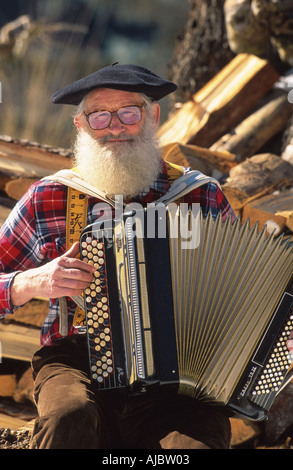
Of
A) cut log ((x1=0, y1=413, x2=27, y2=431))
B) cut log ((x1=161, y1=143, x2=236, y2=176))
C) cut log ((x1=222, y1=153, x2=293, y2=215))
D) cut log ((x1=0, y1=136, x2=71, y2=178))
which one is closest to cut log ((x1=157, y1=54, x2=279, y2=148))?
cut log ((x1=161, y1=143, x2=236, y2=176))

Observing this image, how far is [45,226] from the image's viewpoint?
2.64 meters

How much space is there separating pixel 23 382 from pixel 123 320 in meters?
1.74

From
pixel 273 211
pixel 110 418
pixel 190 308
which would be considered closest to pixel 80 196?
pixel 190 308

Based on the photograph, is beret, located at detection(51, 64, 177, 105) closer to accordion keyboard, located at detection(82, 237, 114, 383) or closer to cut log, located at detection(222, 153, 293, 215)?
accordion keyboard, located at detection(82, 237, 114, 383)

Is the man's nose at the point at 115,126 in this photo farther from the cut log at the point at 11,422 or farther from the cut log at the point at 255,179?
the cut log at the point at 11,422

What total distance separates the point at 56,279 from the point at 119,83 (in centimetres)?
88

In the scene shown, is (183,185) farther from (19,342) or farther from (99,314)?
(19,342)

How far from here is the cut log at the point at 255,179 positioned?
11.6 feet

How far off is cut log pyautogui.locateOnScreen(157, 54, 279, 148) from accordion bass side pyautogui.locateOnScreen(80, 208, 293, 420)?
2.25 meters

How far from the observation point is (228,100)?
4652mm

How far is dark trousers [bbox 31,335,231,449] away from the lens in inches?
83.8

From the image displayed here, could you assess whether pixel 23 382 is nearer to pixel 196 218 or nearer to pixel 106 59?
pixel 196 218
